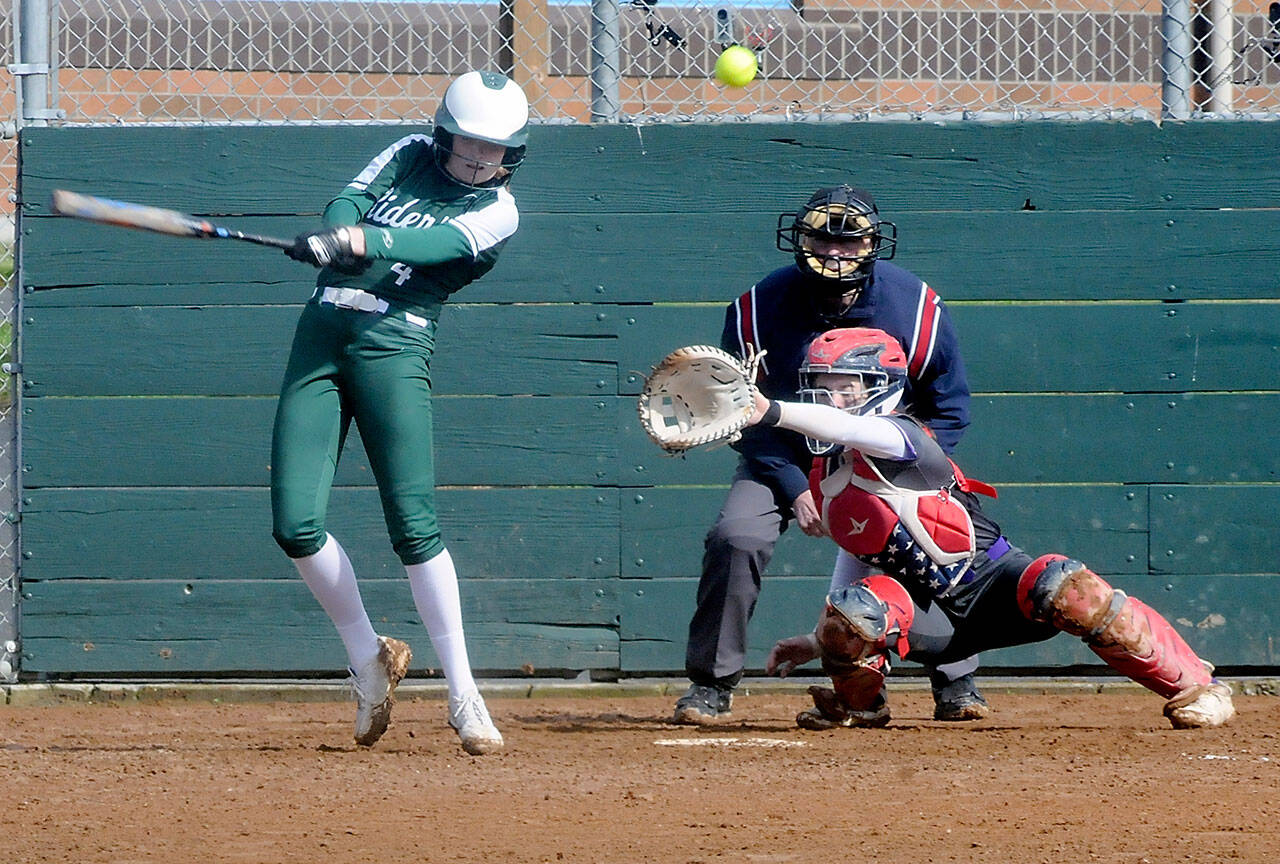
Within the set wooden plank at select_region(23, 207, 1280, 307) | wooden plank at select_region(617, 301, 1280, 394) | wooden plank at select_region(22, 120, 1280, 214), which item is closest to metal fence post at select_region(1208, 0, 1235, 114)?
wooden plank at select_region(22, 120, 1280, 214)

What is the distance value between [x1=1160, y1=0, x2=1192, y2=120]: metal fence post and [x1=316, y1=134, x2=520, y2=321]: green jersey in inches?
101

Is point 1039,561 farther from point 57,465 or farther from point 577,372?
point 57,465

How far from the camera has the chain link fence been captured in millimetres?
5789

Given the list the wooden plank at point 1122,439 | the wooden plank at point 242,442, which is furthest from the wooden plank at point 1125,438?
the wooden plank at point 242,442

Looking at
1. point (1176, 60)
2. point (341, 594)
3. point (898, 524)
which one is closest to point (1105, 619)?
point (898, 524)

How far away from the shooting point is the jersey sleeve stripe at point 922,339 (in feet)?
15.8

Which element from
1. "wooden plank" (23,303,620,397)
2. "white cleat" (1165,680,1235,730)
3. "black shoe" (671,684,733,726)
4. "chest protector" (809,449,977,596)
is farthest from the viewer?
"wooden plank" (23,303,620,397)

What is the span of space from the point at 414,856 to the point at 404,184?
7.04 ft

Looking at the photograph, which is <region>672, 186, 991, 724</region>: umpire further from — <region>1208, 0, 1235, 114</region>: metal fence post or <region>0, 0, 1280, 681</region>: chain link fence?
<region>1208, 0, 1235, 114</region>: metal fence post

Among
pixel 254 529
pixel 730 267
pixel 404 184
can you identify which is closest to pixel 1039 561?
pixel 730 267

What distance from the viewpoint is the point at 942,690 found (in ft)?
17.1

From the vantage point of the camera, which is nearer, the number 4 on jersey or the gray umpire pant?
the number 4 on jersey

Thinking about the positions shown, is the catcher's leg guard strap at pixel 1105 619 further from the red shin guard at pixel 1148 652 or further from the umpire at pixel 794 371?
the umpire at pixel 794 371

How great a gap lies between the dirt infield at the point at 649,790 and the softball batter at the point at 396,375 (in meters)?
0.32
